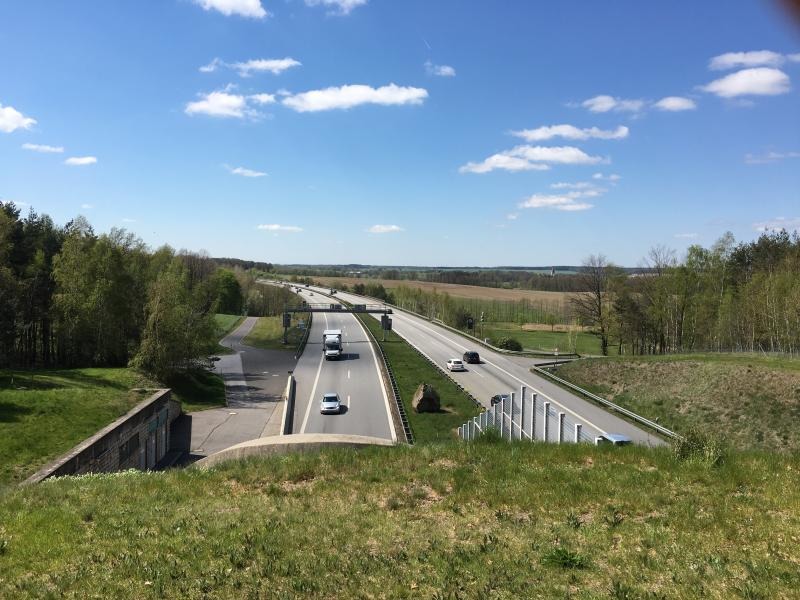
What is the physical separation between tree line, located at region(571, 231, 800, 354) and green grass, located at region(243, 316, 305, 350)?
33799 millimetres

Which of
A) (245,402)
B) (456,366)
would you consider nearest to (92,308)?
(245,402)

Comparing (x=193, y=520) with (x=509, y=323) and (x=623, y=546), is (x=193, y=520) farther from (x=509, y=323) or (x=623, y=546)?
(x=509, y=323)

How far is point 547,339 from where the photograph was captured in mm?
86625

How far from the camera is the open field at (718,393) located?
83.4 ft

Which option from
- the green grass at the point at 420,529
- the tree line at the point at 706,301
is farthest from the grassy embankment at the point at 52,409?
the tree line at the point at 706,301

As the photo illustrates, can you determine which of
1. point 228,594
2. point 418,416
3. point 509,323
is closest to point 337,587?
point 228,594

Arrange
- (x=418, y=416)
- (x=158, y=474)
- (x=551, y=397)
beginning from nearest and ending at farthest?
(x=158, y=474), (x=418, y=416), (x=551, y=397)

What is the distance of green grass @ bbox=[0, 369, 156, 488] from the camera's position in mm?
16641

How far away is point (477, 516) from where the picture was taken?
802 cm

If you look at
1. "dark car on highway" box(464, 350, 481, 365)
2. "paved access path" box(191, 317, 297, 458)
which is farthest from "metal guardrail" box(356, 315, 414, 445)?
"dark car on highway" box(464, 350, 481, 365)

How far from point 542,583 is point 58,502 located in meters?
7.68

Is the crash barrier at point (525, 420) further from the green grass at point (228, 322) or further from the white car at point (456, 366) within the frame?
the green grass at point (228, 322)

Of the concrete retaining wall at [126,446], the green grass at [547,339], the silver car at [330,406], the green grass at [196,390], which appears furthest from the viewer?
the green grass at [547,339]

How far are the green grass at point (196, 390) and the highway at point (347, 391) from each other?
5976mm
